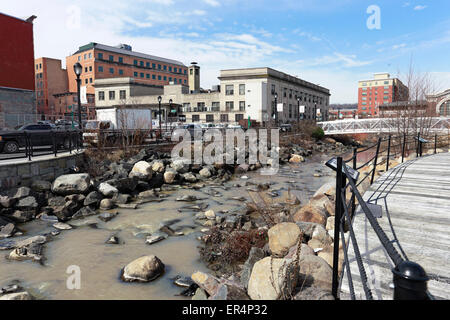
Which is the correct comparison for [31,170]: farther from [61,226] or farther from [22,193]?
[61,226]

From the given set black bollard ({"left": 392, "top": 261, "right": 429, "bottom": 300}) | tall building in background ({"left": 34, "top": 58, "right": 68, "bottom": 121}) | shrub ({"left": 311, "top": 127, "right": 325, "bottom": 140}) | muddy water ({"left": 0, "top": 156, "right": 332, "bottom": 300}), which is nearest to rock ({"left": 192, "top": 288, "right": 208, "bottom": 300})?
muddy water ({"left": 0, "top": 156, "right": 332, "bottom": 300})

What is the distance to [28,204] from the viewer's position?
10.6 meters

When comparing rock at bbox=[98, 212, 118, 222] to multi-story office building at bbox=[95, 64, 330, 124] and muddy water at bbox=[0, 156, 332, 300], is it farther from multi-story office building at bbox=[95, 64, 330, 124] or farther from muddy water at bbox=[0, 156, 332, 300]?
multi-story office building at bbox=[95, 64, 330, 124]

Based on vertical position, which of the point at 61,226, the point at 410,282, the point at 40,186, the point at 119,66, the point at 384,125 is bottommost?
the point at 61,226

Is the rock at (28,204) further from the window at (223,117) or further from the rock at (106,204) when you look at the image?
the window at (223,117)

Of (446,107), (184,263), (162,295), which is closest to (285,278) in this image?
(162,295)

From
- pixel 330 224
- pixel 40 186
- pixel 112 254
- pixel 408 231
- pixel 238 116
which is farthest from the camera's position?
pixel 238 116

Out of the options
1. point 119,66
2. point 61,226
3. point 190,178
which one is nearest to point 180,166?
point 190,178

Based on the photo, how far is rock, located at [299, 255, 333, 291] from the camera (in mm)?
4258

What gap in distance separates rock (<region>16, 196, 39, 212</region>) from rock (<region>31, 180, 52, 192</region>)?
49.8 inches

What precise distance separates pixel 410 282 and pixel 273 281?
8.27ft

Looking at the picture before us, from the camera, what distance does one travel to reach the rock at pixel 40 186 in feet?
39.2
